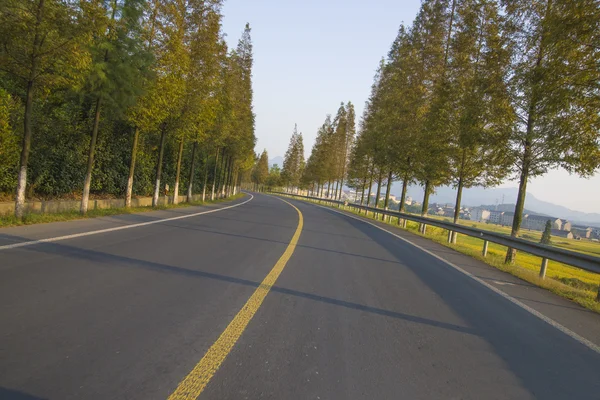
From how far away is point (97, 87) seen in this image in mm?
12750

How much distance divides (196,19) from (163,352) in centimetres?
1947

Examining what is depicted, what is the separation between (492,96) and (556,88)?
557cm

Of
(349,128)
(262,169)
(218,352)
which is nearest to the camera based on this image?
(218,352)

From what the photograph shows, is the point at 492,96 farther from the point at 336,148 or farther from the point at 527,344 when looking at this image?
the point at 336,148

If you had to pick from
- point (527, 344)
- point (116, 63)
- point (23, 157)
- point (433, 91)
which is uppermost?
point (433, 91)

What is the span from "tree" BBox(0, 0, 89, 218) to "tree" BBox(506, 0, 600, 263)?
11763 mm

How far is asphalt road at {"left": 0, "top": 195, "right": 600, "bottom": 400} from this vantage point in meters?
2.98

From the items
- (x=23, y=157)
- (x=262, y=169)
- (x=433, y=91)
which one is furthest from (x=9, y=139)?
(x=262, y=169)

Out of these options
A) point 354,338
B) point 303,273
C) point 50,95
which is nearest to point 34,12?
point 50,95

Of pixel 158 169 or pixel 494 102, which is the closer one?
pixel 494 102

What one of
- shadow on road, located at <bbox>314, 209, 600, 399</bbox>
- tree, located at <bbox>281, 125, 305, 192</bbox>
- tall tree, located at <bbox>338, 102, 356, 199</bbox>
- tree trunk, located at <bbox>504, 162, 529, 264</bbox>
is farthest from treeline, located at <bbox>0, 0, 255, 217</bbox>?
tree, located at <bbox>281, 125, 305, 192</bbox>

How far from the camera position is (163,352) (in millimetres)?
3352

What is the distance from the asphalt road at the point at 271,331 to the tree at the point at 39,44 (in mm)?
4602

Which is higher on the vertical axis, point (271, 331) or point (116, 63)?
point (116, 63)
